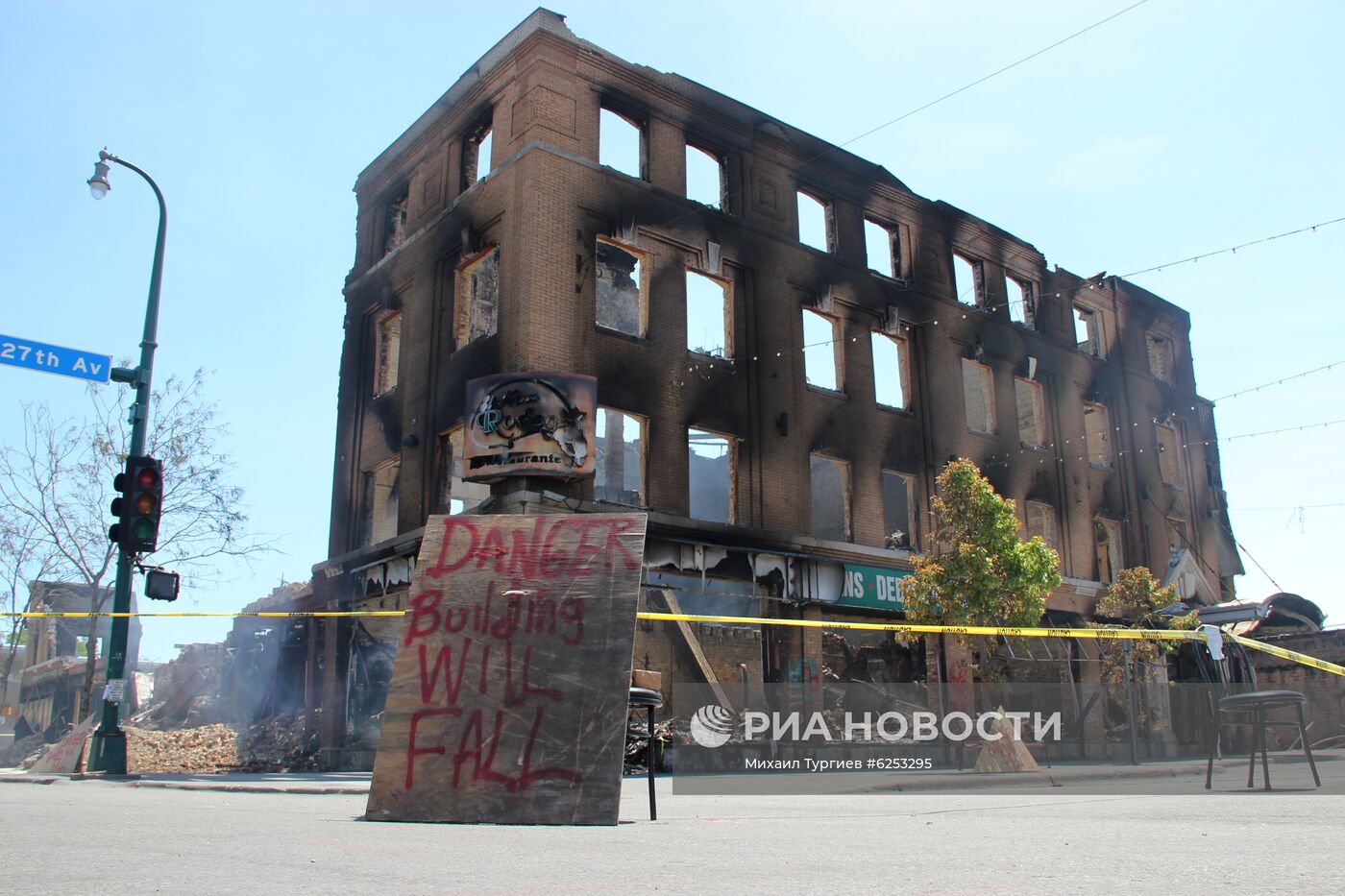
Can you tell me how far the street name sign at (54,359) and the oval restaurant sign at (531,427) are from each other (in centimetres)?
697

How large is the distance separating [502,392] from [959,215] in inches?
589

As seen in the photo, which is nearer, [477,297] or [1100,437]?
[477,297]

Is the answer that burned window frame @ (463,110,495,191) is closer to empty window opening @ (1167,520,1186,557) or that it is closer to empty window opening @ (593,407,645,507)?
empty window opening @ (593,407,645,507)

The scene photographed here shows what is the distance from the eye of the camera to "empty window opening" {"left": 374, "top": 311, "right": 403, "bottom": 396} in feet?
78.8

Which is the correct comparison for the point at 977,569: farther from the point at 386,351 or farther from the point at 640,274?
the point at 386,351

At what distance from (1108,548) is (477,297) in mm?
18957

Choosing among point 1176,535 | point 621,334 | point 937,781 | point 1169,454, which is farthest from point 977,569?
point 1169,454

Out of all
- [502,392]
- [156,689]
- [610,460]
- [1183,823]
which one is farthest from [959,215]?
[156,689]

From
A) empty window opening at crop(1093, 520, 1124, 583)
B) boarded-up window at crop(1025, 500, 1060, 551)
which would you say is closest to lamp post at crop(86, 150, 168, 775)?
boarded-up window at crop(1025, 500, 1060, 551)

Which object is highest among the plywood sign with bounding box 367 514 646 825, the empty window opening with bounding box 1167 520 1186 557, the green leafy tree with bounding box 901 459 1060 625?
the empty window opening with bounding box 1167 520 1186 557

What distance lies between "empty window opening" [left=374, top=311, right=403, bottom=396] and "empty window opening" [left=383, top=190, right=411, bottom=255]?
1841mm

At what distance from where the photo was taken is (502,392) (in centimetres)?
1839

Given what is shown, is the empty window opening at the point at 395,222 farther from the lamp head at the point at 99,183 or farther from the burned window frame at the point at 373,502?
the lamp head at the point at 99,183

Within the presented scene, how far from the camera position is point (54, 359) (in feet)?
38.6
